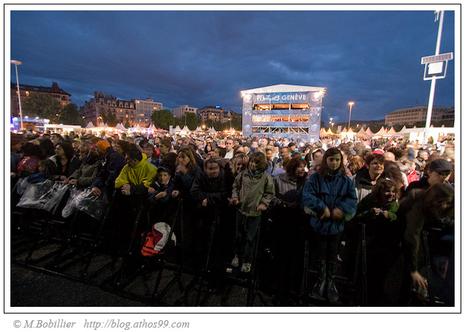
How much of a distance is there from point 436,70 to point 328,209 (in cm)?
861

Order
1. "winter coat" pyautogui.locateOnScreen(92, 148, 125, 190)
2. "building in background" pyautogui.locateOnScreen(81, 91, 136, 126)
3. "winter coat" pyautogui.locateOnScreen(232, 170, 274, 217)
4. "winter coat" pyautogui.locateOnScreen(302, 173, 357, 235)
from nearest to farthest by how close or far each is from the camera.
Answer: "winter coat" pyautogui.locateOnScreen(302, 173, 357, 235), "winter coat" pyautogui.locateOnScreen(232, 170, 274, 217), "winter coat" pyautogui.locateOnScreen(92, 148, 125, 190), "building in background" pyautogui.locateOnScreen(81, 91, 136, 126)

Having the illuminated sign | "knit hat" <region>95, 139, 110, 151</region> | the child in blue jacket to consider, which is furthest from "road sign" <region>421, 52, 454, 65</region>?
the illuminated sign

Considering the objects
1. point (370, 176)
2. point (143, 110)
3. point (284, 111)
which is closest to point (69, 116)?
point (284, 111)

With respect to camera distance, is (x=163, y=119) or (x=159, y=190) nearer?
(x=159, y=190)

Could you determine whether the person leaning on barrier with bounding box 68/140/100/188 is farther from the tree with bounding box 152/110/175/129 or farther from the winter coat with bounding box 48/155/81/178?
the tree with bounding box 152/110/175/129

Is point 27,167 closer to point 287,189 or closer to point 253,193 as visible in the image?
point 253,193

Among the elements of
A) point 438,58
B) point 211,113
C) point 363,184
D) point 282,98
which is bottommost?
point 363,184

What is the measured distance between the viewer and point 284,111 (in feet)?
91.0

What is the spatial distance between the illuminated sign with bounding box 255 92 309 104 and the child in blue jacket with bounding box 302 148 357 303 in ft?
86.2

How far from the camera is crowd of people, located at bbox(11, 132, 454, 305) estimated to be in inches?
96.9

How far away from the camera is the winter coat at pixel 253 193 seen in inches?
124

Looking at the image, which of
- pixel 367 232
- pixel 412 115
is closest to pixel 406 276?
pixel 367 232

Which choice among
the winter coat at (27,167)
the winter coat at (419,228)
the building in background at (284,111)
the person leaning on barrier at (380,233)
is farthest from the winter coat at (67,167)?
the building in background at (284,111)
